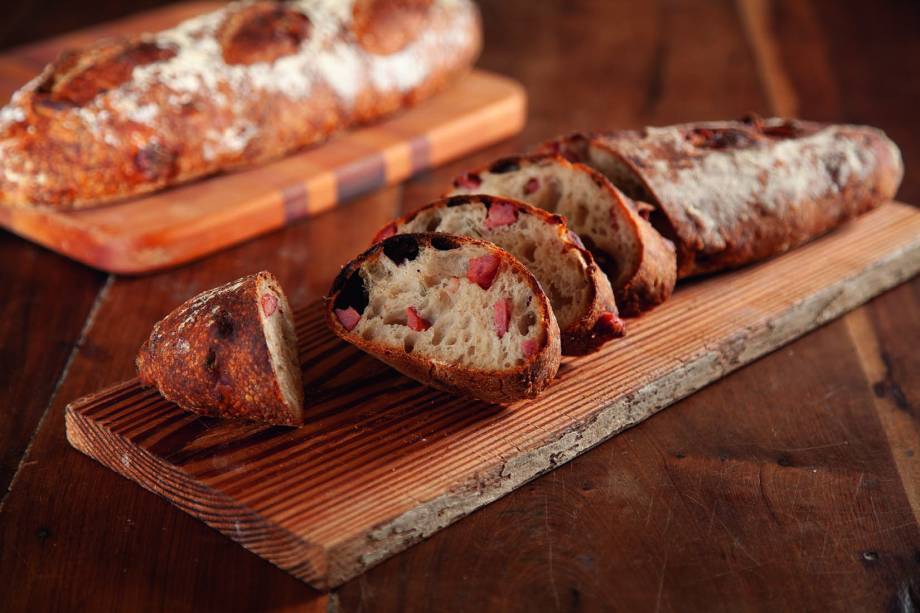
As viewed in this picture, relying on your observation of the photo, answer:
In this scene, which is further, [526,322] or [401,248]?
[401,248]

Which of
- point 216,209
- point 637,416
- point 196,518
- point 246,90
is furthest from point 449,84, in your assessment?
point 196,518

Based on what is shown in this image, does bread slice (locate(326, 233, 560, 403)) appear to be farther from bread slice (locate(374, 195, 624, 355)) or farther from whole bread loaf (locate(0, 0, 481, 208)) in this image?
whole bread loaf (locate(0, 0, 481, 208))

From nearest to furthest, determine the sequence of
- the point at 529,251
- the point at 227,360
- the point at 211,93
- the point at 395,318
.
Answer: the point at 227,360 < the point at 395,318 < the point at 529,251 < the point at 211,93

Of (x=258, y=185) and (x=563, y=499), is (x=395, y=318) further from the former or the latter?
(x=258, y=185)

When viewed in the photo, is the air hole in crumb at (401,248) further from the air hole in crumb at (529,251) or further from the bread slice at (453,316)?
the air hole in crumb at (529,251)

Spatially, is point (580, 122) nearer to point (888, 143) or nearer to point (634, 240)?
point (888, 143)

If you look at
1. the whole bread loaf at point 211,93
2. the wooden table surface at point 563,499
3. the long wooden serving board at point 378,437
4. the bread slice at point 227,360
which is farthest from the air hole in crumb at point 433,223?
the whole bread loaf at point 211,93

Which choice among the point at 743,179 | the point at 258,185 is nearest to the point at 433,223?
the point at 743,179
